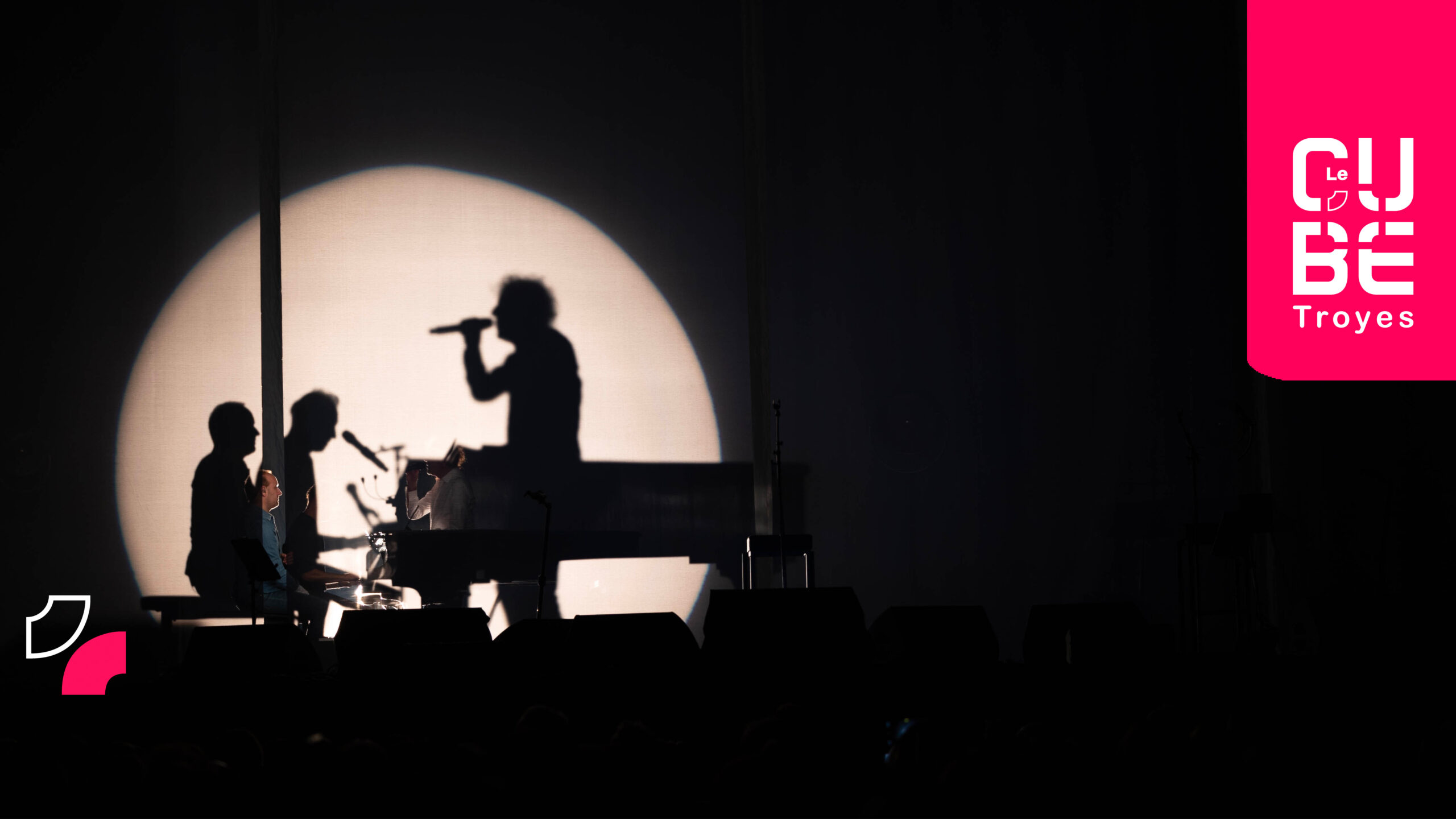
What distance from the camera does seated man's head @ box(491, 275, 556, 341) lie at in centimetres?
599

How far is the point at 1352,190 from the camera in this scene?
571cm

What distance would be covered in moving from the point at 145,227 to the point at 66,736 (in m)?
4.75

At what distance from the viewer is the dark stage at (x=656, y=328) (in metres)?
5.81

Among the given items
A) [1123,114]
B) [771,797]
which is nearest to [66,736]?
[771,797]

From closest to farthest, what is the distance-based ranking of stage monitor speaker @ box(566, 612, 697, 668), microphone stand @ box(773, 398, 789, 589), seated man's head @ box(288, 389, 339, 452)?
stage monitor speaker @ box(566, 612, 697, 668) < microphone stand @ box(773, 398, 789, 589) < seated man's head @ box(288, 389, 339, 452)

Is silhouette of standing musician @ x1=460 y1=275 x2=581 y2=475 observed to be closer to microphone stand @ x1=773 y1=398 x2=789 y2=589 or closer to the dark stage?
the dark stage

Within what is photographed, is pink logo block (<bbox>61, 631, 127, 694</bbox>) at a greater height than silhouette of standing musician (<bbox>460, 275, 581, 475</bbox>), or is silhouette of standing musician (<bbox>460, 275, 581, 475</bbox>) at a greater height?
silhouette of standing musician (<bbox>460, 275, 581, 475</bbox>)

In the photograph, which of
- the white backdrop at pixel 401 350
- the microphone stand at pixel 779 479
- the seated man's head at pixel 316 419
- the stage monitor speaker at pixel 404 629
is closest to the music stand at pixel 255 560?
the stage monitor speaker at pixel 404 629

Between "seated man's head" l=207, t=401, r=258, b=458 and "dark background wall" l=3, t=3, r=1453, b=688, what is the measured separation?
0.41 m

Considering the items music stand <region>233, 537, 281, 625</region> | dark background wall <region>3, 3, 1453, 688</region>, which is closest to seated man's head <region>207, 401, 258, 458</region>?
dark background wall <region>3, 3, 1453, 688</region>

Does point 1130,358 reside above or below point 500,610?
above

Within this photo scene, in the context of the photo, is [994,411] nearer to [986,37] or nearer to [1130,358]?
[1130,358]

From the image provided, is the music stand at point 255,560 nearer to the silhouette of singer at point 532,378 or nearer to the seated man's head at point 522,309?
the silhouette of singer at point 532,378

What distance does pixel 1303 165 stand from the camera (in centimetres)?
591
